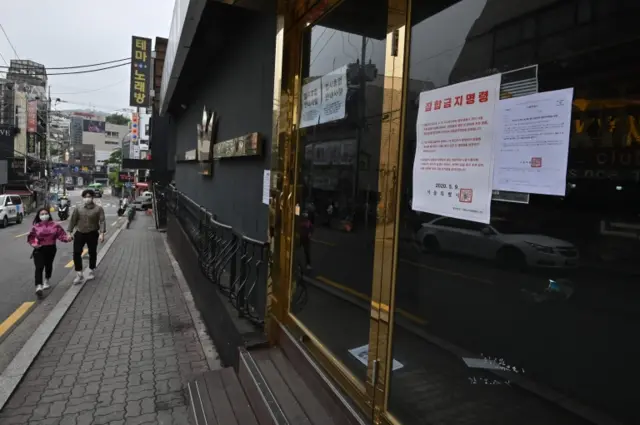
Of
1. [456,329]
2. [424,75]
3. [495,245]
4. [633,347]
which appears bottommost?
[456,329]

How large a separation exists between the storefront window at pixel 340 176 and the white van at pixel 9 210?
28.4 meters

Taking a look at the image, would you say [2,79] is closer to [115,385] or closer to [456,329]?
[115,385]

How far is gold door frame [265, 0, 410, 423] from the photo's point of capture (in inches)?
84.7

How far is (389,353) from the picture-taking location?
212 centimetres

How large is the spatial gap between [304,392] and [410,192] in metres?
1.58

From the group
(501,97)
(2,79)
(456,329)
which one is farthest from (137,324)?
(2,79)

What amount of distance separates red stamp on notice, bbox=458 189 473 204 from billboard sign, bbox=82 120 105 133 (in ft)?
409

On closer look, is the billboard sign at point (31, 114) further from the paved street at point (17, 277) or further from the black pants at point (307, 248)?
the black pants at point (307, 248)

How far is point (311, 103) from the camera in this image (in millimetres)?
3350

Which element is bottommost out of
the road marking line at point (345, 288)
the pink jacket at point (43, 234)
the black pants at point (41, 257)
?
the black pants at point (41, 257)

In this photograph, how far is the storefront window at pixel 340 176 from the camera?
2484 mm

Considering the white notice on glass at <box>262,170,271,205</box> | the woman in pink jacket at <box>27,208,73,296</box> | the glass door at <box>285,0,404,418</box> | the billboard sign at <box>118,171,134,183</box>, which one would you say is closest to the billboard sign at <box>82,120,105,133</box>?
the billboard sign at <box>118,171,134,183</box>

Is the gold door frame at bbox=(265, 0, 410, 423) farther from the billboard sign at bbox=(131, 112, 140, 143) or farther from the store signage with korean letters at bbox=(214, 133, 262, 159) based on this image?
the billboard sign at bbox=(131, 112, 140, 143)

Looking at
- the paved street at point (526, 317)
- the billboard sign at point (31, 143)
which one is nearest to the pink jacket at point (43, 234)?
the paved street at point (526, 317)
